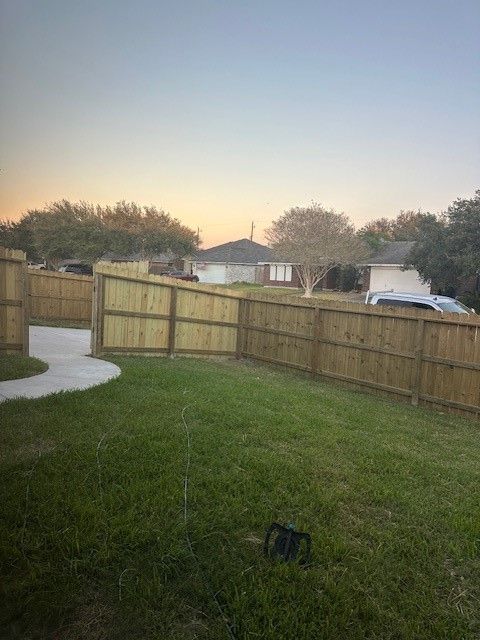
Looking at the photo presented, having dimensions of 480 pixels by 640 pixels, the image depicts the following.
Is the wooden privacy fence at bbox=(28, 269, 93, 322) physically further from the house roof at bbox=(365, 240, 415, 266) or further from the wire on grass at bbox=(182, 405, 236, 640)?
the house roof at bbox=(365, 240, 415, 266)

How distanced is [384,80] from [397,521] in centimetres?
310

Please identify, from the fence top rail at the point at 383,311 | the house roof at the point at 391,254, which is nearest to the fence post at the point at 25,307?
the fence top rail at the point at 383,311

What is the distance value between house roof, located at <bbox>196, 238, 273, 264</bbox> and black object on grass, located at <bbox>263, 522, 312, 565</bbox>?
128 ft

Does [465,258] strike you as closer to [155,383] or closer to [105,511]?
[155,383]

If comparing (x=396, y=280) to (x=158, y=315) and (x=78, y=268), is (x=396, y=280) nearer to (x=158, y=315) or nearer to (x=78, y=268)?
(x=78, y=268)

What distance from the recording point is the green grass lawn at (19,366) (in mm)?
5898

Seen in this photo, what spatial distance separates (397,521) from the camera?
116 inches

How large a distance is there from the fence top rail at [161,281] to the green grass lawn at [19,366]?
2.11 m

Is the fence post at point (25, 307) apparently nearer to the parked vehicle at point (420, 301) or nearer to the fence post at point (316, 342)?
the fence post at point (316, 342)

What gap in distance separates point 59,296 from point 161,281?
625 cm

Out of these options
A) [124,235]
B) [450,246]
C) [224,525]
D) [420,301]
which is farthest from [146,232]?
[224,525]

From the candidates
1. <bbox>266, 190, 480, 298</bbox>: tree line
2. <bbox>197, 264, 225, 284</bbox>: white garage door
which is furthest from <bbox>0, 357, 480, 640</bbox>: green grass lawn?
<bbox>197, 264, 225, 284</bbox>: white garage door

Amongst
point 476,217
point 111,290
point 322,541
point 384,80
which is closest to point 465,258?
point 476,217

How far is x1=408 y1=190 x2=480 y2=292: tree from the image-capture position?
2330 centimetres
